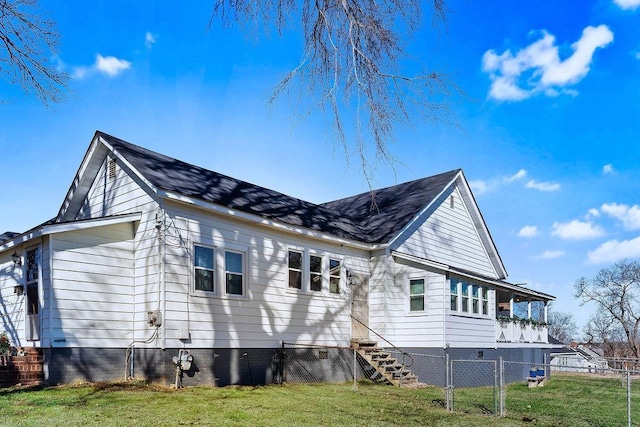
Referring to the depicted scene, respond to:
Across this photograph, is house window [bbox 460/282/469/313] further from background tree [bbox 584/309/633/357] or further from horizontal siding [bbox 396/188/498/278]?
background tree [bbox 584/309/633/357]

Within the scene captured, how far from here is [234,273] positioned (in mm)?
13883

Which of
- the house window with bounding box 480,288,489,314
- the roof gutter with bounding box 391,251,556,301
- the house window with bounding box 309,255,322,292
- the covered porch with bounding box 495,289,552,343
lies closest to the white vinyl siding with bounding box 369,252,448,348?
the roof gutter with bounding box 391,251,556,301

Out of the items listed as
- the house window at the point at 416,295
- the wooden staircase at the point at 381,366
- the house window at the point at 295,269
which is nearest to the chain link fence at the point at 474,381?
the wooden staircase at the point at 381,366

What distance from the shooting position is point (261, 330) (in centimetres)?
1423

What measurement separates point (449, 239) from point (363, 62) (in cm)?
1641

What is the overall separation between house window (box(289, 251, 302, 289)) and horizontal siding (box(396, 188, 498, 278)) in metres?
4.34

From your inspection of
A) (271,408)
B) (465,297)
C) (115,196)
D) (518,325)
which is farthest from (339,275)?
(518,325)

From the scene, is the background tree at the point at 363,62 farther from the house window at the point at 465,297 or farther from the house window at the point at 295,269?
the house window at the point at 465,297

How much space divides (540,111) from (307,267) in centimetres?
800

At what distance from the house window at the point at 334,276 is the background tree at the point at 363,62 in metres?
10.8

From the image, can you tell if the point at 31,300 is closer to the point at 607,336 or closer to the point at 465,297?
the point at 465,297

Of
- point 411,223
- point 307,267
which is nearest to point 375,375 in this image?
point 307,267

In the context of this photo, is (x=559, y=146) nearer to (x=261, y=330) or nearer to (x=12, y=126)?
(x=261, y=330)

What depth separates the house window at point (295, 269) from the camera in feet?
50.9
